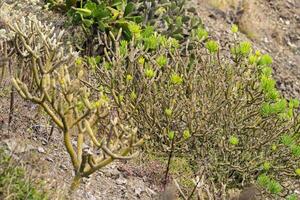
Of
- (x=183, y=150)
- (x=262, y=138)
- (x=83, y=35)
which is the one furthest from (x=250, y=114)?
(x=83, y=35)

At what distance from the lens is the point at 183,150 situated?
22.2 ft

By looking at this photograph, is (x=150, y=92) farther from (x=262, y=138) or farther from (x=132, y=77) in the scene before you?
(x=262, y=138)

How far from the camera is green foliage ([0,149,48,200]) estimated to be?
419 cm

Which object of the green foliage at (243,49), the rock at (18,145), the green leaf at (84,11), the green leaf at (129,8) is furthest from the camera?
the green leaf at (129,8)

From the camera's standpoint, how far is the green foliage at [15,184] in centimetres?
419

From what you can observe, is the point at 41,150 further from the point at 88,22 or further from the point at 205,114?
the point at 88,22

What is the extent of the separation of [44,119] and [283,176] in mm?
2797

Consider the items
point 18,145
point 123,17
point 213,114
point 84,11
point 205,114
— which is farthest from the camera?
point 123,17

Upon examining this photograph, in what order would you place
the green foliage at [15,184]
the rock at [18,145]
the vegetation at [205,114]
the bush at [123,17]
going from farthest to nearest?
1. the bush at [123,17]
2. the vegetation at [205,114]
3. the rock at [18,145]
4. the green foliage at [15,184]

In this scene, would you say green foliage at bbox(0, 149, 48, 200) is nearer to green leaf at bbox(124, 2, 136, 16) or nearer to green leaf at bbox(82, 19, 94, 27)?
green leaf at bbox(82, 19, 94, 27)

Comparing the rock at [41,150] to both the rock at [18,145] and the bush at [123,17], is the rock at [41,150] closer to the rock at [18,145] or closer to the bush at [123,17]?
the rock at [18,145]

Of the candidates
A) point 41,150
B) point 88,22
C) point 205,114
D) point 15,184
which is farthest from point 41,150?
point 88,22

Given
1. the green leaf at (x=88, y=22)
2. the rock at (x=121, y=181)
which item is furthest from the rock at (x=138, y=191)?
the green leaf at (x=88, y=22)

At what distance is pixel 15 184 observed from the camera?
4266mm
